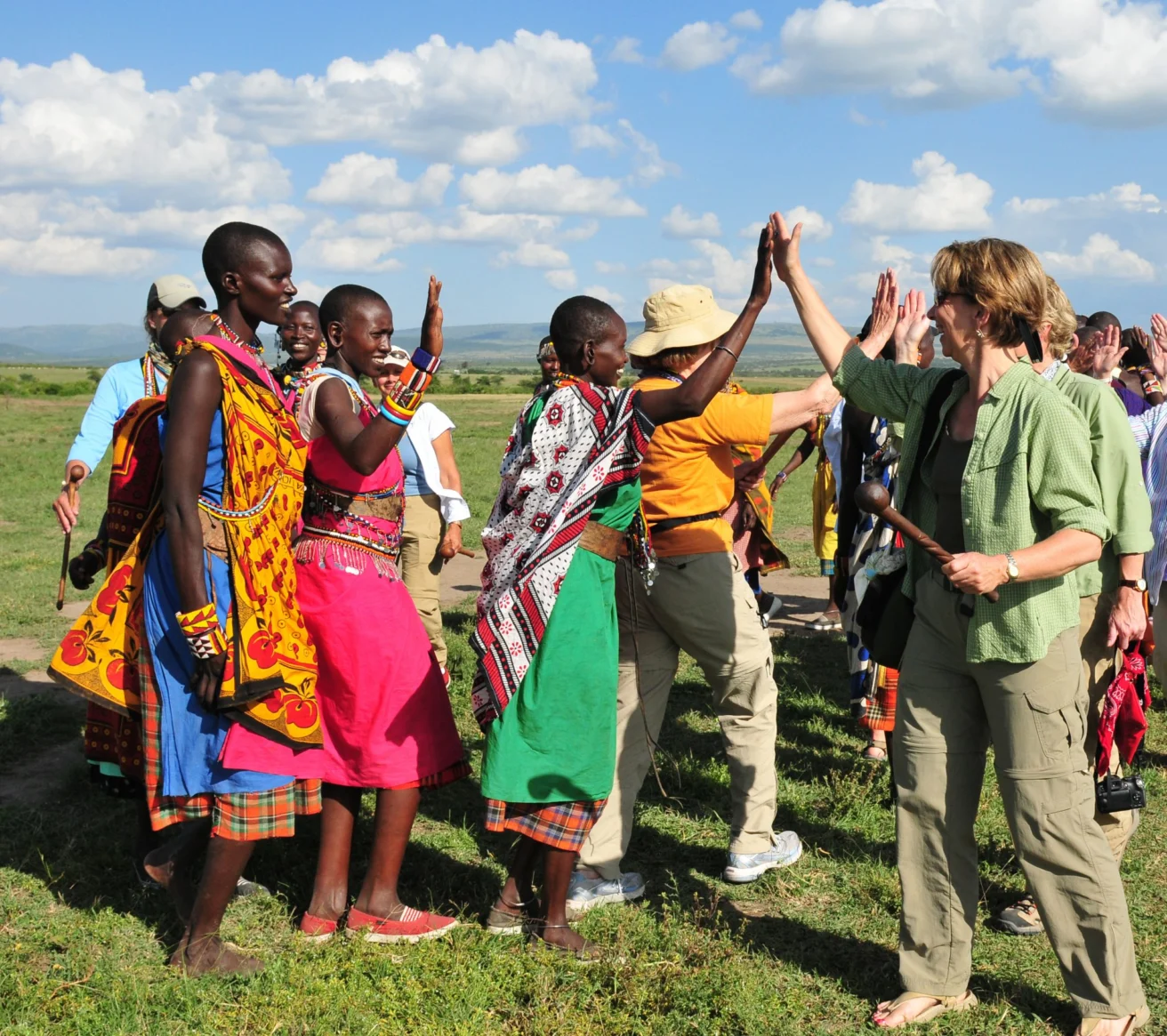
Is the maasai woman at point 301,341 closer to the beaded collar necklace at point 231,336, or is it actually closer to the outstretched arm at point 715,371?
the beaded collar necklace at point 231,336

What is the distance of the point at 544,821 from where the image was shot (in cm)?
385

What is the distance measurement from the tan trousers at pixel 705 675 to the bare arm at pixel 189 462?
162cm

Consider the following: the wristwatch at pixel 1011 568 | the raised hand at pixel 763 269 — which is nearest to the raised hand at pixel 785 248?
the raised hand at pixel 763 269

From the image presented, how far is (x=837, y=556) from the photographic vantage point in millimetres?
5652

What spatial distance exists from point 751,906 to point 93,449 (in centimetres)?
349

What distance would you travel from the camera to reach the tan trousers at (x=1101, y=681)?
3938 mm

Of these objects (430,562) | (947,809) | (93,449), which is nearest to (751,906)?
(947,809)

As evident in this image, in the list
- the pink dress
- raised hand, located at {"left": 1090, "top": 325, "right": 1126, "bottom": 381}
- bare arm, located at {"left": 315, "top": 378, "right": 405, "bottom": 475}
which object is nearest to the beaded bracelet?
Result: the pink dress

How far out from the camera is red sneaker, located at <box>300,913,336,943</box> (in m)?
3.97

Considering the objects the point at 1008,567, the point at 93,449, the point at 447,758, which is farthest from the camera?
the point at 93,449

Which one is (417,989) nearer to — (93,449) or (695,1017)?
(695,1017)

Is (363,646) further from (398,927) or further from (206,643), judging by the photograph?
(398,927)

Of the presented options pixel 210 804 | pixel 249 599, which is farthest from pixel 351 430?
pixel 210 804

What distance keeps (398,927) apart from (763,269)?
2.46 meters
